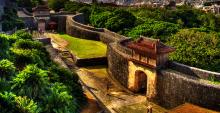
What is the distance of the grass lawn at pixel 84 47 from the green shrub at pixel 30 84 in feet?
63.8

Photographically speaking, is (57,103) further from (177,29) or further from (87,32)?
(87,32)

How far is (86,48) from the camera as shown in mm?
41375

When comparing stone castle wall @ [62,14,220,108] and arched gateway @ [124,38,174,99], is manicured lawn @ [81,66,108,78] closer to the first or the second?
stone castle wall @ [62,14,220,108]

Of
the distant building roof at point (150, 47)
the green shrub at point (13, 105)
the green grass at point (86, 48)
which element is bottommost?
the green grass at point (86, 48)

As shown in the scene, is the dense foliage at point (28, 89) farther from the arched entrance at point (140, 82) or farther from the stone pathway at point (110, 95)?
the arched entrance at point (140, 82)

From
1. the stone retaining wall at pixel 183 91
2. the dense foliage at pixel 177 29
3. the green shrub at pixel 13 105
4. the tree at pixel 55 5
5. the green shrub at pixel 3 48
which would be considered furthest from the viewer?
the tree at pixel 55 5

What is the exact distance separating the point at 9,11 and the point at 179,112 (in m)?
29.1

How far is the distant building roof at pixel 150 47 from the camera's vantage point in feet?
95.6

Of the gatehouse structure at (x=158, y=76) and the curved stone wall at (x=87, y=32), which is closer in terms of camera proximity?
the gatehouse structure at (x=158, y=76)

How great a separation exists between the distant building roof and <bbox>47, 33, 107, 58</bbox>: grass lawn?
318 inches

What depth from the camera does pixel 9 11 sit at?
48906mm

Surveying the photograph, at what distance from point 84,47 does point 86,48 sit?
36 cm

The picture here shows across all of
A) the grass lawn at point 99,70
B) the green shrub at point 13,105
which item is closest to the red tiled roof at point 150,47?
the grass lawn at point 99,70

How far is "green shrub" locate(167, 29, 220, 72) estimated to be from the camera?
105 feet
